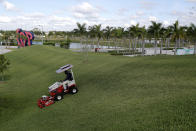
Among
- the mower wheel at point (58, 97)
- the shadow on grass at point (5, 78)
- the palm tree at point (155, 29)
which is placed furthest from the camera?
the palm tree at point (155, 29)

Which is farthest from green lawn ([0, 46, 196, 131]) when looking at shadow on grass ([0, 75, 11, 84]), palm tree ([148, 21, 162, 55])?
palm tree ([148, 21, 162, 55])

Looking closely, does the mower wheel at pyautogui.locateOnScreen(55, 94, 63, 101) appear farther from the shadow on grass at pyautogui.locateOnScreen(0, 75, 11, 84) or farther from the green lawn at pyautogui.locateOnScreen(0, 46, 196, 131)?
the shadow on grass at pyautogui.locateOnScreen(0, 75, 11, 84)

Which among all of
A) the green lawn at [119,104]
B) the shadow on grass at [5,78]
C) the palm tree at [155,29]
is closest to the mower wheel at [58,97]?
the green lawn at [119,104]

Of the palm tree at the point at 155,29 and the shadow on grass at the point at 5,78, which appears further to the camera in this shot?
the palm tree at the point at 155,29

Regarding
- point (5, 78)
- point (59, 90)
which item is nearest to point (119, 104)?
point (59, 90)

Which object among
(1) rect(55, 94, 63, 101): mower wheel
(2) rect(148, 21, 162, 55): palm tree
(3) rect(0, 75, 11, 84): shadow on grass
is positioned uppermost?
(2) rect(148, 21, 162, 55): palm tree

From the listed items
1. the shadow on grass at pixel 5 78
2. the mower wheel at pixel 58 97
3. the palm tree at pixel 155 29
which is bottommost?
the shadow on grass at pixel 5 78

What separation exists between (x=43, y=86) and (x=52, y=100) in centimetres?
647

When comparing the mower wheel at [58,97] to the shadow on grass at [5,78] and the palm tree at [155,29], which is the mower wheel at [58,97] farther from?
the palm tree at [155,29]

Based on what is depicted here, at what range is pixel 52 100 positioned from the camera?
13805mm

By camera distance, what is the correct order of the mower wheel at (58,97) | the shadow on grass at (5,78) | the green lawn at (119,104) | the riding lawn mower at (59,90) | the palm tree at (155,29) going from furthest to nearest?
the palm tree at (155,29)
the shadow on grass at (5,78)
the mower wheel at (58,97)
the riding lawn mower at (59,90)
the green lawn at (119,104)

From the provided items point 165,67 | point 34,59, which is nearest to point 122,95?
point 165,67

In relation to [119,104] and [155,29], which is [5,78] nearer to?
[119,104]

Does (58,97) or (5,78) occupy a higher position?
(58,97)
